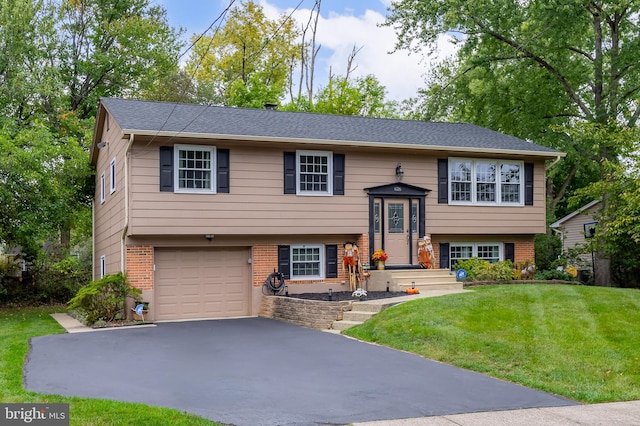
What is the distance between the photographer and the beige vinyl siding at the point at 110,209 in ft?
57.7

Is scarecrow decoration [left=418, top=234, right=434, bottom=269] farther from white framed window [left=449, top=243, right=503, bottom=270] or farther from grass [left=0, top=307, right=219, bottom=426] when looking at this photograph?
grass [left=0, top=307, right=219, bottom=426]

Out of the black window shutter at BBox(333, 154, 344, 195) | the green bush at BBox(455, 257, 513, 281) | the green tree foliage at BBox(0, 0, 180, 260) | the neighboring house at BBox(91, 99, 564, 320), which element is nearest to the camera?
the neighboring house at BBox(91, 99, 564, 320)

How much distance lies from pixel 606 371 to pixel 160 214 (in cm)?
1090

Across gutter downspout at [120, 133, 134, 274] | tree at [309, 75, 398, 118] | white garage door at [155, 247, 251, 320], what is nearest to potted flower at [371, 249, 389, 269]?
white garage door at [155, 247, 251, 320]

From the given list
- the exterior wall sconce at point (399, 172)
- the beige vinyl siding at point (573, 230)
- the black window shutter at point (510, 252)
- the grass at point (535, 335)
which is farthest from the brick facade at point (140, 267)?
the beige vinyl siding at point (573, 230)

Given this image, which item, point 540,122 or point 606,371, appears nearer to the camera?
point 606,371

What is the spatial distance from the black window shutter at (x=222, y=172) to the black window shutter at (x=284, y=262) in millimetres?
2299

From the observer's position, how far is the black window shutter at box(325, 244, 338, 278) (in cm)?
1873

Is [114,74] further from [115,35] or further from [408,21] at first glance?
[408,21]

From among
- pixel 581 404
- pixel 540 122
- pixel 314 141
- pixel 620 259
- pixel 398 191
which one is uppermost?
pixel 540 122

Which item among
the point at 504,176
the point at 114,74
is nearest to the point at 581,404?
the point at 504,176

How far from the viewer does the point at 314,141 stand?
17922 mm

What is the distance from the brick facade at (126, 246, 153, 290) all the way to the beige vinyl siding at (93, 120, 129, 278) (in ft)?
2.76

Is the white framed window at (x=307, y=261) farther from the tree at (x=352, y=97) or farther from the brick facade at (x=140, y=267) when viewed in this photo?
the tree at (x=352, y=97)
